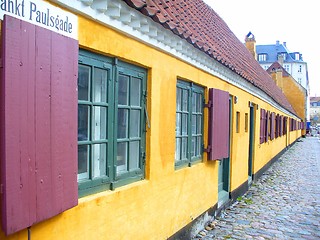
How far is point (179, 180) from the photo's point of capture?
5.06 metres

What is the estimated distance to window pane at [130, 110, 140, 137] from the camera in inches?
153

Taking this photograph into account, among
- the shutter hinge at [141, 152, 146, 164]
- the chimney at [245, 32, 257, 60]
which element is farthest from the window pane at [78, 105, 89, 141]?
the chimney at [245, 32, 257, 60]

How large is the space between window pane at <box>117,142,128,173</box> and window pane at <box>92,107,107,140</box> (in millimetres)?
333

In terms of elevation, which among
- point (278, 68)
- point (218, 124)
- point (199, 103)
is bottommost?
point (218, 124)

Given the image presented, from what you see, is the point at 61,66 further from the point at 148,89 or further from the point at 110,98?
the point at 148,89

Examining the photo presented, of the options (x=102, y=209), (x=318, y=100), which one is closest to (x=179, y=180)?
(x=102, y=209)

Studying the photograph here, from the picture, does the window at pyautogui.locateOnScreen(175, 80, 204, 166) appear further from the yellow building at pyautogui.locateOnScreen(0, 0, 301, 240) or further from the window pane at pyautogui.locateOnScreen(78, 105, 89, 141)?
the window pane at pyautogui.locateOnScreen(78, 105, 89, 141)

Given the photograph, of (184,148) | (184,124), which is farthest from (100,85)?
(184,148)

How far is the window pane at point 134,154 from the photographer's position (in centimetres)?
392

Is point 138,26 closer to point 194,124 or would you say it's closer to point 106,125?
point 106,125

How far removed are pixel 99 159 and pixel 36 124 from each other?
1.04m

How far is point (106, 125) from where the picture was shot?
3.38 m

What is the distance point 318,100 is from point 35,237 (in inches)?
4998

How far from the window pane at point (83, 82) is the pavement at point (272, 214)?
142 inches
